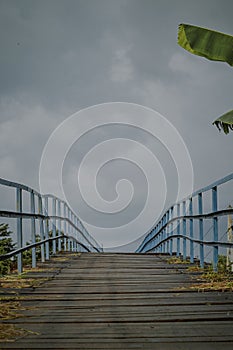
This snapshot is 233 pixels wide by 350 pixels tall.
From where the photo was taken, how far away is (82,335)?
10.6ft

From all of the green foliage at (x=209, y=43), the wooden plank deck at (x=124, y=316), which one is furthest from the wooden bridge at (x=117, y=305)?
the green foliage at (x=209, y=43)

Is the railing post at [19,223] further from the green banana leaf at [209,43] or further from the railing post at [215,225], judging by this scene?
the green banana leaf at [209,43]

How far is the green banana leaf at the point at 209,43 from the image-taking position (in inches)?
250

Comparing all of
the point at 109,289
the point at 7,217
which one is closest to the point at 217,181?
the point at 109,289

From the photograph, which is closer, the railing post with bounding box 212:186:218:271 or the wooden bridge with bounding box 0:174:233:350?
Result: the wooden bridge with bounding box 0:174:233:350

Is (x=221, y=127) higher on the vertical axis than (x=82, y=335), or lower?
higher

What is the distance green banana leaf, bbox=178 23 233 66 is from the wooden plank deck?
9.26 ft

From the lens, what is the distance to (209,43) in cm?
636

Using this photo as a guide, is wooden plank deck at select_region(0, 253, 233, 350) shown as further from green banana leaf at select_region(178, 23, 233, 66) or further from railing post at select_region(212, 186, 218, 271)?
green banana leaf at select_region(178, 23, 233, 66)

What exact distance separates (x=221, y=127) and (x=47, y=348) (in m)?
4.88

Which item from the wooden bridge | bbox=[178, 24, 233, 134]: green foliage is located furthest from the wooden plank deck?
bbox=[178, 24, 233, 134]: green foliage

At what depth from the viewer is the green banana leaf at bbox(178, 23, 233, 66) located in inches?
250

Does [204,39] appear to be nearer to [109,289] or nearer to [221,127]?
[221,127]

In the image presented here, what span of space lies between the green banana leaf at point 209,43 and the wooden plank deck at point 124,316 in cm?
282
